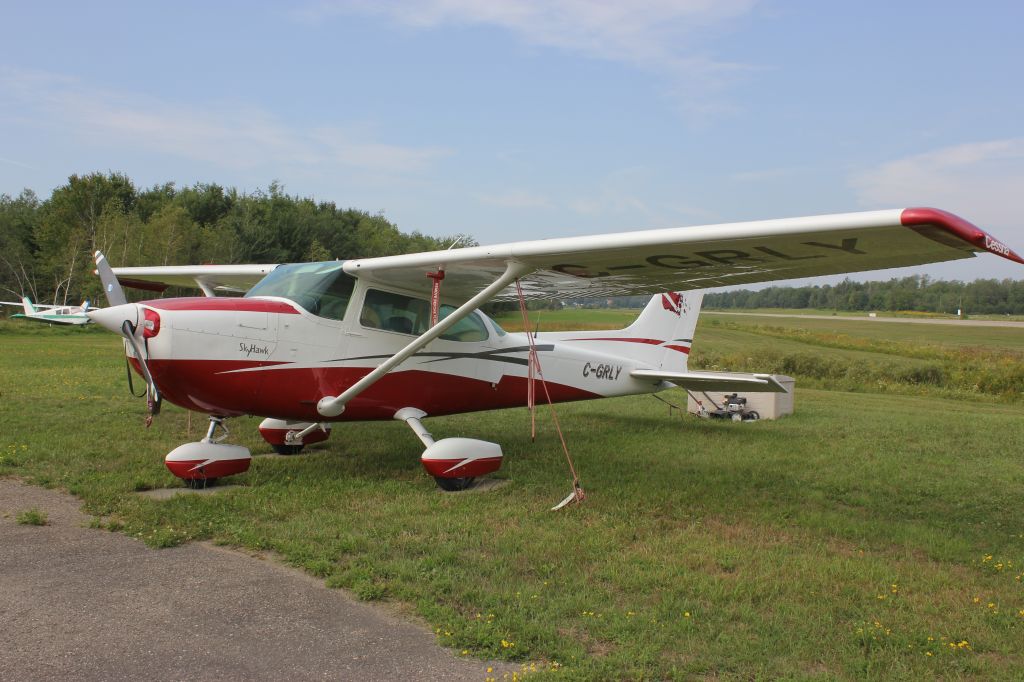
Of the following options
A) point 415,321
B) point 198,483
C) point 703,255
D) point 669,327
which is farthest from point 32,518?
point 669,327

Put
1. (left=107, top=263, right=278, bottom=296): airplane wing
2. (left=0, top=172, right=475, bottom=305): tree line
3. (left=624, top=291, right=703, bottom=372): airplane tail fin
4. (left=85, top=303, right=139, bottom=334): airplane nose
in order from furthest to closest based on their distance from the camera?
(left=0, top=172, right=475, bottom=305): tree line < (left=624, top=291, right=703, bottom=372): airplane tail fin < (left=107, top=263, right=278, bottom=296): airplane wing < (left=85, top=303, right=139, bottom=334): airplane nose

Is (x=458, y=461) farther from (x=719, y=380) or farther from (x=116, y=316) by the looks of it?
(x=719, y=380)

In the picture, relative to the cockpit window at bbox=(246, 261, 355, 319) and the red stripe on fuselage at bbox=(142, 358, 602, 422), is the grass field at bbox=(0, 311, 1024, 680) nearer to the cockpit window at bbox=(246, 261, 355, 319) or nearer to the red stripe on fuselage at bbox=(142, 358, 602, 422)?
the red stripe on fuselage at bbox=(142, 358, 602, 422)

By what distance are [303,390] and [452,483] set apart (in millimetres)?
1710

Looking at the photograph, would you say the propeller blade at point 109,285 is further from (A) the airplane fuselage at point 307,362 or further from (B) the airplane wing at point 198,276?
(B) the airplane wing at point 198,276

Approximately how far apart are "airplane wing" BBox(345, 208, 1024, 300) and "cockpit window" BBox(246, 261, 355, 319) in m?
0.17

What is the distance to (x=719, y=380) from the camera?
30.6ft

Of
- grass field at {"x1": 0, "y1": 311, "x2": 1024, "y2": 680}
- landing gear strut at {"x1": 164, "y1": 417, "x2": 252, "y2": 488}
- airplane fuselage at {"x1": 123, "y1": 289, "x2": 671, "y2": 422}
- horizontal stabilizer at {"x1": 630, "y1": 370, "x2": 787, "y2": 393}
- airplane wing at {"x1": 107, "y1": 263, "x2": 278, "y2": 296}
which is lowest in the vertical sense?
grass field at {"x1": 0, "y1": 311, "x2": 1024, "y2": 680}

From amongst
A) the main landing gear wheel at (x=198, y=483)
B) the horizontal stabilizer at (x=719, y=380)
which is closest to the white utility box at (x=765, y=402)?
the horizontal stabilizer at (x=719, y=380)

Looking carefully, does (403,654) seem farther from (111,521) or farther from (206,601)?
(111,521)

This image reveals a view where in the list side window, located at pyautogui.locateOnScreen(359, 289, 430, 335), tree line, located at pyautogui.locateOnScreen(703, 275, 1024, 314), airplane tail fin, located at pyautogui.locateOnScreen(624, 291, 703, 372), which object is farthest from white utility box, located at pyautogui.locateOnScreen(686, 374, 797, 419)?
tree line, located at pyautogui.locateOnScreen(703, 275, 1024, 314)

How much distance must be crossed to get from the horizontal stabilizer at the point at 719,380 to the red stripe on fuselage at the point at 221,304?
5.20m

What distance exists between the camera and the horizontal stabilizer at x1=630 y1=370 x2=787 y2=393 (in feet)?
28.8

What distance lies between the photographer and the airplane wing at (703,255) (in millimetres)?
4344
